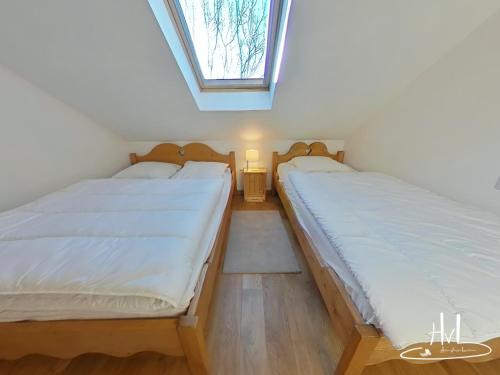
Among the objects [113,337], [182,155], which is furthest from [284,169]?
[113,337]

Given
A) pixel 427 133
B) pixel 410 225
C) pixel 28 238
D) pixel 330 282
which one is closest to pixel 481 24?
pixel 427 133

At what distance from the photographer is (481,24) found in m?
1.44

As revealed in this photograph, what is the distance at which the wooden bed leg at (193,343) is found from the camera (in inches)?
31.3

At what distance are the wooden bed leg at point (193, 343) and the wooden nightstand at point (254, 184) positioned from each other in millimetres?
2114

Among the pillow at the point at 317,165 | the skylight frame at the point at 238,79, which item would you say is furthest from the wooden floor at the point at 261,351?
the skylight frame at the point at 238,79

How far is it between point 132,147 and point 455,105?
3.66 metres

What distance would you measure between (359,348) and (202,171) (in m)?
2.17

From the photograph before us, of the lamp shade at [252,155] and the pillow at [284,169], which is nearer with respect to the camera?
the pillow at [284,169]

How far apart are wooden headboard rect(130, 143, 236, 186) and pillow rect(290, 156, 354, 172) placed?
94cm

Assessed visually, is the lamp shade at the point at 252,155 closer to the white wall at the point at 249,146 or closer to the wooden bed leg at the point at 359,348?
the white wall at the point at 249,146

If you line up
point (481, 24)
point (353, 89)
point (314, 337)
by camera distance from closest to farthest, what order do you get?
1. point (314, 337)
2. point (481, 24)
3. point (353, 89)

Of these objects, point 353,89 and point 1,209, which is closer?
point 1,209

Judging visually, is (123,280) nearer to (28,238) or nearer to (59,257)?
(59,257)

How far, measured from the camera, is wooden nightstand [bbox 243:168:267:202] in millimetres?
2818
